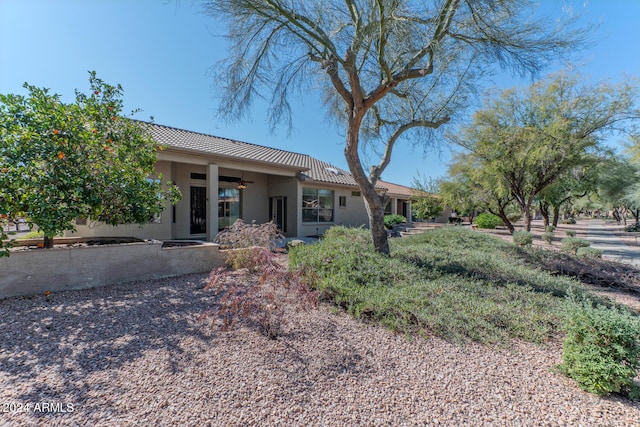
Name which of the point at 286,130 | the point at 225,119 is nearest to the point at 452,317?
the point at 286,130

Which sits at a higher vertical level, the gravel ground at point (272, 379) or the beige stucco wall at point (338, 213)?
the beige stucco wall at point (338, 213)

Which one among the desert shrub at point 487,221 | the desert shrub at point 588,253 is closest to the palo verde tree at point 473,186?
the desert shrub at point 487,221

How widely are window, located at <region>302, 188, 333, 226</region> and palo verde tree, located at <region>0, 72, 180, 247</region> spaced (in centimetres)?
804

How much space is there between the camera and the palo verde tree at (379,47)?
5.11 m

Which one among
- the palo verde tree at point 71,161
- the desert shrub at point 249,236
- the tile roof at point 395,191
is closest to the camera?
the palo verde tree at point 71,161

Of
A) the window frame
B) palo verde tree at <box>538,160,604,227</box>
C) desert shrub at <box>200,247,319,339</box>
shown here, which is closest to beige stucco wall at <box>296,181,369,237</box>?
the window frame

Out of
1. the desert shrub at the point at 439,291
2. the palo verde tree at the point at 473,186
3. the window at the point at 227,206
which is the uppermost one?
the palo verde tree at the point at 473,186

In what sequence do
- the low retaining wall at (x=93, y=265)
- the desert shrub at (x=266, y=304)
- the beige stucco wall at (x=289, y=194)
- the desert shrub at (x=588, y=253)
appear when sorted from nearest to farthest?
the desert shrub at (x=266, y=304) < the low retaining wall at (x=93, y=265) < the desert shrub at (x=588, y=253) < the beige stucco wall at (x=289, y=194)

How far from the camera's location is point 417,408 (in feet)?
7.50

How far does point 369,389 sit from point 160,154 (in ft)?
31.3

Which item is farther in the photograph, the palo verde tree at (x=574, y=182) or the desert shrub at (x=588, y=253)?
the palo verde tree at (x=574, y=182)

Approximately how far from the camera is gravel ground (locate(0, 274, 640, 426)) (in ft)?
7.15

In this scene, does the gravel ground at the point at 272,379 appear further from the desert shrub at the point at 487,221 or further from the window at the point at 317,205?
the desert shrub at the point at 487,221

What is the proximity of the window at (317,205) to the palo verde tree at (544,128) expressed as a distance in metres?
7.16
